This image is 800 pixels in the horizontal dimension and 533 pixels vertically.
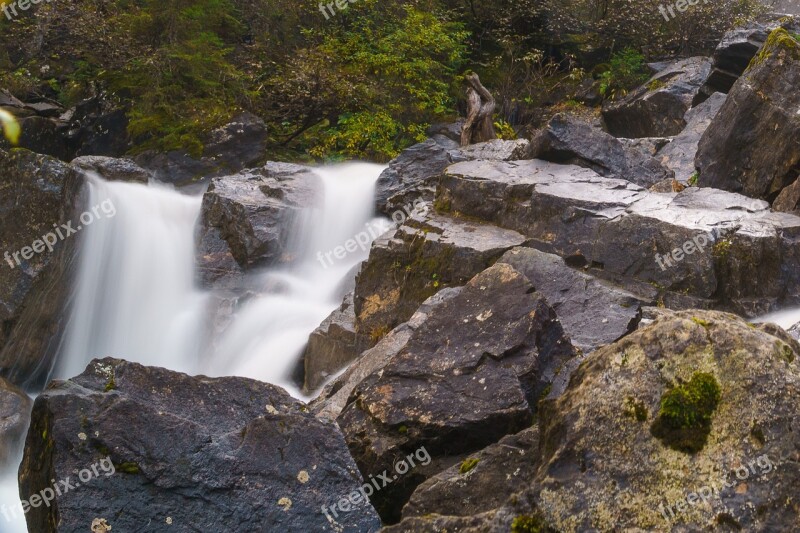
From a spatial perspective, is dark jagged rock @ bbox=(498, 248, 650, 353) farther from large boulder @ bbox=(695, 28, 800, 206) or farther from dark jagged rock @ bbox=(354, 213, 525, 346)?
large boulder @ bbox=(695, 28, 800, 206)

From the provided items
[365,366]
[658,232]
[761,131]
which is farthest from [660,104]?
[365,366]

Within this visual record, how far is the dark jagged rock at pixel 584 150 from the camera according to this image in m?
9.56

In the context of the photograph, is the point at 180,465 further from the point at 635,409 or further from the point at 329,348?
the point at 329,348

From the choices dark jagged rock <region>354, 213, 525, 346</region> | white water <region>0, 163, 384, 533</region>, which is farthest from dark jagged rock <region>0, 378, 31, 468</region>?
dark jagged rock <region>354, 213, 525, 346</region>

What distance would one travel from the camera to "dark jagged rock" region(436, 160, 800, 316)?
698 centimetres

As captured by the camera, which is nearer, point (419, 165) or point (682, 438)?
point (682, 438)

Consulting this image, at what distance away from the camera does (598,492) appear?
118 inches

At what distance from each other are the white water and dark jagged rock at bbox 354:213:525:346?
4.17ft

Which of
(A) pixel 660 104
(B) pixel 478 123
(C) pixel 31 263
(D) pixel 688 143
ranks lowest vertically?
(A) pixel 660 104

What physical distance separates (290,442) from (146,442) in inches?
29.9

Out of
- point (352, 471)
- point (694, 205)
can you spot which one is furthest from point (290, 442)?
point (694, 205)

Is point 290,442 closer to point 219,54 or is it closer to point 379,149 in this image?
point 379,149

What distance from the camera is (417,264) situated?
8359mm

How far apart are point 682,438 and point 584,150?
7014 mm
